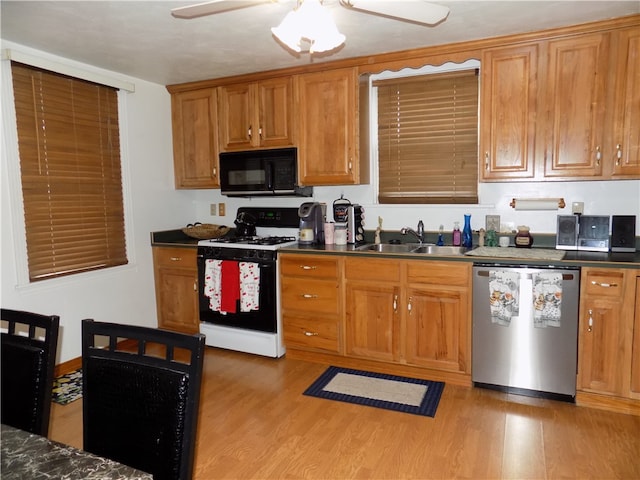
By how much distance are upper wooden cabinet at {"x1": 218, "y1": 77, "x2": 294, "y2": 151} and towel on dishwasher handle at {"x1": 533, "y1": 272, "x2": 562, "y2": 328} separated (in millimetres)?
Answer: 2107

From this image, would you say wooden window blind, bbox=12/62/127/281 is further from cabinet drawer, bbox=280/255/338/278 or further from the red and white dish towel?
cabinet drawer, bbox=280/255/338/278

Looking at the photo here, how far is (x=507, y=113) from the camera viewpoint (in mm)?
2938

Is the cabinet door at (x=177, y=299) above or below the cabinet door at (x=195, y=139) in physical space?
below

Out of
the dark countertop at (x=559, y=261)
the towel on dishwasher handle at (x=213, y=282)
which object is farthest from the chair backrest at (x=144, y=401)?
the towel on dishwasher handle at (x=213, y=282)

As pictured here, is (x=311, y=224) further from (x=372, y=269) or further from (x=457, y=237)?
(x=457, y=237)

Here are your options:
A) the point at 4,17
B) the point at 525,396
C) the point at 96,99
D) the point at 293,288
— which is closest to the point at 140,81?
the point at 96,99

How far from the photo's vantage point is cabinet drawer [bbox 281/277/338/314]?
3.26m

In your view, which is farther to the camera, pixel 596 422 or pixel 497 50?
pixel 497 50

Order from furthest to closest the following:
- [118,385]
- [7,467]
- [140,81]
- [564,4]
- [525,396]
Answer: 1. [140,81]
2. [525,396]
3. [564,4]
4. [118,385]
5. [7,467]

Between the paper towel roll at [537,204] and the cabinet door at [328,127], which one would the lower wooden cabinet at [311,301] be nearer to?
the cabinet door at [328,127]

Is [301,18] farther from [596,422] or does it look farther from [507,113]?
[596,422]

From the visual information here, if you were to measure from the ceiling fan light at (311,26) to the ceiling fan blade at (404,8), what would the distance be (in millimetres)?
163

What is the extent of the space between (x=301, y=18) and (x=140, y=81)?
2.64 m

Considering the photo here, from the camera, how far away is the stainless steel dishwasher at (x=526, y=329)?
2600 mm
